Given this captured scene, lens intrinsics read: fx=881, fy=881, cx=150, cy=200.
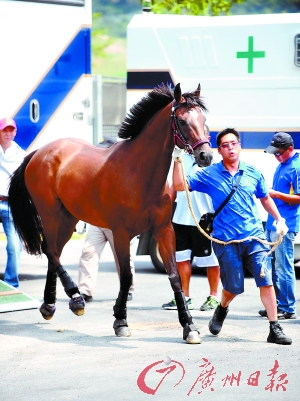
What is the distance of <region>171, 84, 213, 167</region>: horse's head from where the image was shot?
7066mm

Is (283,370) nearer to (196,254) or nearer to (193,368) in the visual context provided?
(193,368)

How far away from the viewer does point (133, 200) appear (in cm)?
758

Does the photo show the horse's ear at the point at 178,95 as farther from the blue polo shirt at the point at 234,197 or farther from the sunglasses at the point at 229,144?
the blue polo shirt at the point at 234,197

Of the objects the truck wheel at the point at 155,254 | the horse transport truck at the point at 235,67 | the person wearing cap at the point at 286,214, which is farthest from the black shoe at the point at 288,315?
the truck wheel at the point at 155,254

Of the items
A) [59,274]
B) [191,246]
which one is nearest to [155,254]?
[191,246]

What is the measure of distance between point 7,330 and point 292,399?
335 centimetres

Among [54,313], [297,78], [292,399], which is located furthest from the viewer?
[297,78]

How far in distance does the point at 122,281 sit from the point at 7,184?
3160 mm

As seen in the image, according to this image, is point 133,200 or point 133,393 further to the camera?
point 133,200

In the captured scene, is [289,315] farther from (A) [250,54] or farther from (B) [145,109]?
(A) [250,54]

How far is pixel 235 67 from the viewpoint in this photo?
11.0 metres

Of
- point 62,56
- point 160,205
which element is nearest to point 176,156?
point 160,205

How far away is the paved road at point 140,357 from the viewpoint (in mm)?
5891

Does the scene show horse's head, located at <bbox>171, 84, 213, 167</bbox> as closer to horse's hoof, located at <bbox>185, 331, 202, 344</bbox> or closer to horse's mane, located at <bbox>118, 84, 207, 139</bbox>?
horse's mane, located at <bbox>118, 84, 207, 139</bbox>
